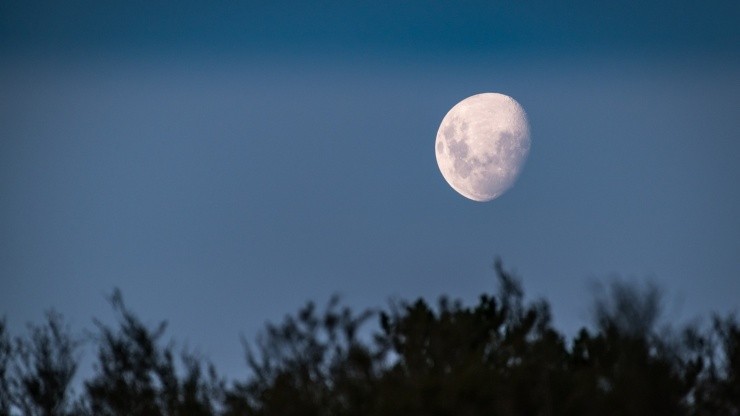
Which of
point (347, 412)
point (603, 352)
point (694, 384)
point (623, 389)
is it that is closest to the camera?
point (623, 389)

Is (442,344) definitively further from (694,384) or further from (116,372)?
(116,372)

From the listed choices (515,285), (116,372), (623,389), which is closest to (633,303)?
(623,389)

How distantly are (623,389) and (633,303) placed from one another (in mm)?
2010

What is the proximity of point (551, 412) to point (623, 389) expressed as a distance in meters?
1.61

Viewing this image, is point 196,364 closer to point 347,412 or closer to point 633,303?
point 347,412

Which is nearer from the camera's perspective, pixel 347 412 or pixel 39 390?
pixel 347 412

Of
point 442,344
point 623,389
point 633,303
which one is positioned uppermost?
point 442,344

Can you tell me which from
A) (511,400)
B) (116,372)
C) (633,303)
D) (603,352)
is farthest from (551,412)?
(116,372)

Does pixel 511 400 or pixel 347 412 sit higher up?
pixel 347 412

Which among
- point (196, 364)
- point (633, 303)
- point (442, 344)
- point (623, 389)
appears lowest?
point (623, 389)

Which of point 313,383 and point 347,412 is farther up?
point 313,383

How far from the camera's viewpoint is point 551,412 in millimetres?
25875

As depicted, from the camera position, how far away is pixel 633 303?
26375 mm

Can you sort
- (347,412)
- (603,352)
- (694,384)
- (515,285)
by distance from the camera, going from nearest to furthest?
(347,412) < (694,384) < (603,352) < (515,285)
